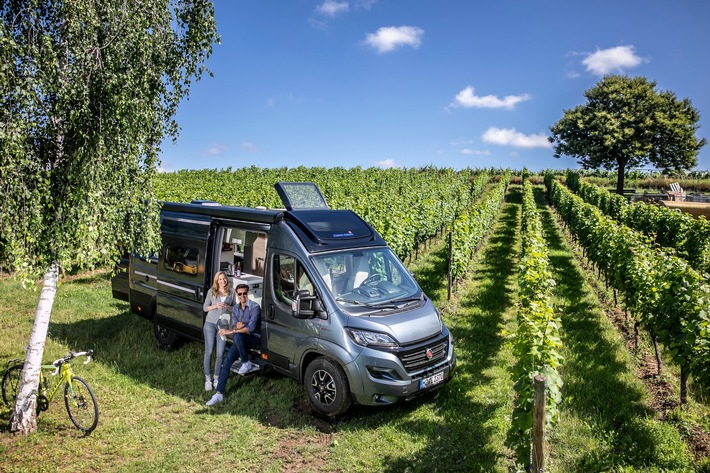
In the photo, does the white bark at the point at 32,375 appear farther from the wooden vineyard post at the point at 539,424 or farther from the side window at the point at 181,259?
the wooden vineyard post at the point at 539,424

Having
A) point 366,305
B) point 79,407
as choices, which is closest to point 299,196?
point 366,305

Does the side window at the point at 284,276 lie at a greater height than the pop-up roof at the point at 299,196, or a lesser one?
lesser

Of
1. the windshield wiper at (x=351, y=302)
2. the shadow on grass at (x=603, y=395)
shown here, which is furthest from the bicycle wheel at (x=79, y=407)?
the shadow on grass at (x=603, y=395)

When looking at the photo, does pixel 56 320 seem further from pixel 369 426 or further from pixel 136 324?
pixel 369 426

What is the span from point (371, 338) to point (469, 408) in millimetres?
1943

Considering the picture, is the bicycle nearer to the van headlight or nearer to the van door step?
the van door step

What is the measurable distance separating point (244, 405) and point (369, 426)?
1.94 m

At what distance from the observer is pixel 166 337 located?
30.5 ft

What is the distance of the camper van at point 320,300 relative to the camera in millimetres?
6201

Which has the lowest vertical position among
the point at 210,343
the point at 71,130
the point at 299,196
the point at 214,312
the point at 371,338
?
the point at 210,343

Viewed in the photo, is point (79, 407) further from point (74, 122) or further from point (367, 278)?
point (367, 278)

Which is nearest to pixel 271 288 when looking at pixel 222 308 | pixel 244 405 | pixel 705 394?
pixel 222 308

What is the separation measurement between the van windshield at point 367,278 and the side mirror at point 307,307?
0.89ft

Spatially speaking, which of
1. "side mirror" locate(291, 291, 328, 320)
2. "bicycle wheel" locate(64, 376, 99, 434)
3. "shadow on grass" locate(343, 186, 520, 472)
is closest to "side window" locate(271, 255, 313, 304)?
"side mirror" locate(291, 291, 328, 320)
